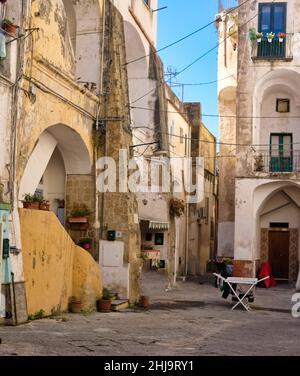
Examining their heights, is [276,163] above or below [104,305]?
above

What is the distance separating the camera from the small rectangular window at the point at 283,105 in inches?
1078

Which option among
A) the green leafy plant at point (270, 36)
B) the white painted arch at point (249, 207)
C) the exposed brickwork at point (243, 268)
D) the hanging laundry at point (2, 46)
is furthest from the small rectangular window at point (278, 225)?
the hanging laundry at point (2, 46)

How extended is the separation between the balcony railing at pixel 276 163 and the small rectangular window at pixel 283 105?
2.13 meters

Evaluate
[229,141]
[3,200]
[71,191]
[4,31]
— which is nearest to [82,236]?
[71,191]

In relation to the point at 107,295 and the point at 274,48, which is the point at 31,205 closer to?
the point at 107,295

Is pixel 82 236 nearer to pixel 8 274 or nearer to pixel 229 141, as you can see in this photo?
pixel 8 274

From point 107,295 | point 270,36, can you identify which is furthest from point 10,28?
point 270,36

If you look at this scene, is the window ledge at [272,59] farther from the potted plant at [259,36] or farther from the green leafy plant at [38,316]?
the green leafy plant at [38,316]

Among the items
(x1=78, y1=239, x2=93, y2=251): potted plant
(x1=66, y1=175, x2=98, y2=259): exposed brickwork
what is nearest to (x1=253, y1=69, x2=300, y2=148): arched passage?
(x1=66, y1=175, x2=98, y2=259): exposed brickwork

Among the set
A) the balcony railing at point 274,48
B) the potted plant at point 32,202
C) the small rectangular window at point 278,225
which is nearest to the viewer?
the potted plant at point 32,202

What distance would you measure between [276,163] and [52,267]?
15200mm

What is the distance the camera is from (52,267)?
13.3 meters

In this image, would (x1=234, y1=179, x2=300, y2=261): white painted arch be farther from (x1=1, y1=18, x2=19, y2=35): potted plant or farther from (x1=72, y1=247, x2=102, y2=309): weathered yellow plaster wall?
(x1=1, y1=18, x2=19, y2=35): potted plant

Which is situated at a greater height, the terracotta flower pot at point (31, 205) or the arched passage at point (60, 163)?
the arched passage at point (60, 163)
